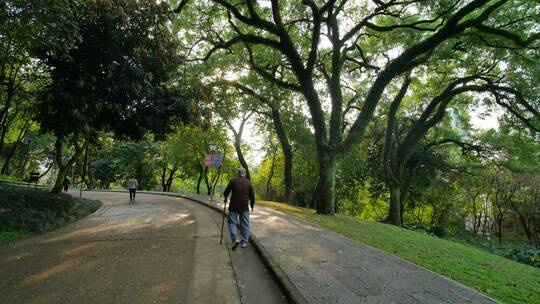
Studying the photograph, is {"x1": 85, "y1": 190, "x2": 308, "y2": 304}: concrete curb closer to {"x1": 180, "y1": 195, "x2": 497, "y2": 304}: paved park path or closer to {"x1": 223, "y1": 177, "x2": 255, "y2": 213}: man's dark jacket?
{"x1": 180, "y1": 195, "x2": 497, "y2": 304}: paved park path

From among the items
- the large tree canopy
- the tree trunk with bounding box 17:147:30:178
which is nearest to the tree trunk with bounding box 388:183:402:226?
the large tree canopy

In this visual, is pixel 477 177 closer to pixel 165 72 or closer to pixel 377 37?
pixel 377 37

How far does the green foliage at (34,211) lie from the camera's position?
8.09 meters

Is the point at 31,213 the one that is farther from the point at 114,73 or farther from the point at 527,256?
the point at 527,256

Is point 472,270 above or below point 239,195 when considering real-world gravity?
below

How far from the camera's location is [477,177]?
22031 mm

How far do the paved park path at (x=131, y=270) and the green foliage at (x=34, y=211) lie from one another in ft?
2.11

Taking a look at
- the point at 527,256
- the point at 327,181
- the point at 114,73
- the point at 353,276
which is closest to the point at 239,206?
the point at 353,276

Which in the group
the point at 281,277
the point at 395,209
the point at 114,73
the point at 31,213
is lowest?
the point at 281,277

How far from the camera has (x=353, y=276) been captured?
490 centimetres

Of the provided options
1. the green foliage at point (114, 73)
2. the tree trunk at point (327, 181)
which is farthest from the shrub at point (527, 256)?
the green foliage at point (114, 73)

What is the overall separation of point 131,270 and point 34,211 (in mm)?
6276

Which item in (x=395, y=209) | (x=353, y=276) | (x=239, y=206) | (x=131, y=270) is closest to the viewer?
(x=353, y=276)

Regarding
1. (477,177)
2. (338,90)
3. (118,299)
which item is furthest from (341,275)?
(477,177)
